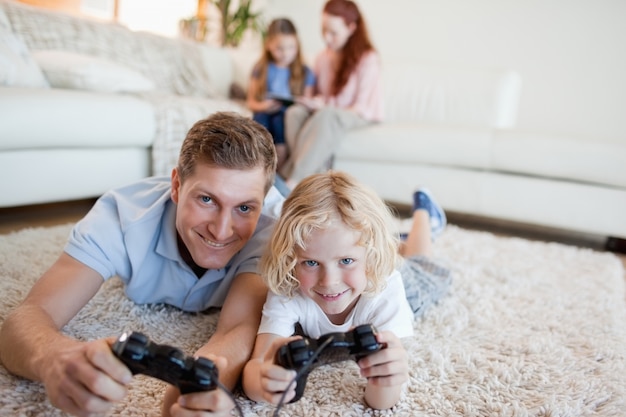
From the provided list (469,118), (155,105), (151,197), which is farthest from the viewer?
(469,118)

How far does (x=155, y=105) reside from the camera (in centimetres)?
197

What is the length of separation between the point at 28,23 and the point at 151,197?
1605 millimetres

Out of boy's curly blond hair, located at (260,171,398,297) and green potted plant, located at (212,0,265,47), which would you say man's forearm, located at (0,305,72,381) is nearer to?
boy's curly blond hair, located at (260,171,398,297)

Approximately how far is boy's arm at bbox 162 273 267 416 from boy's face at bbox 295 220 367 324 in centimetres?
12

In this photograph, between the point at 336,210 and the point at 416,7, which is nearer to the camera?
the point at 336,210

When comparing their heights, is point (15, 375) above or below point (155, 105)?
below

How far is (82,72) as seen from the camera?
76.6 inches

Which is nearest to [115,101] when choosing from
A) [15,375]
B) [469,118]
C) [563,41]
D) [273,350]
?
[15,375]

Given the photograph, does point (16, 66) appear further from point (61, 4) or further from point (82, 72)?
point (61, 4)

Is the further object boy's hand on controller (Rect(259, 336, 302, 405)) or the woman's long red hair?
the woman's long red hair

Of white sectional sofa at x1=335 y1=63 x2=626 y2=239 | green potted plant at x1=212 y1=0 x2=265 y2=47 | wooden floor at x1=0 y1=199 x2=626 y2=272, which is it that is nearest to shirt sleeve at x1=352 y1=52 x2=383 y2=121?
white sectional sofa at x1=335 y1=63 x2=626 y2=239

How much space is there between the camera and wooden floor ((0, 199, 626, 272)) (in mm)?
1777

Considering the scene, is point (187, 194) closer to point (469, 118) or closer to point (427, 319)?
point (427, 319)

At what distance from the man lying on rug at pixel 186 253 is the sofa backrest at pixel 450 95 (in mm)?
2014
